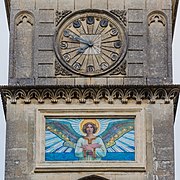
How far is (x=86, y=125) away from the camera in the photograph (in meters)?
38.9

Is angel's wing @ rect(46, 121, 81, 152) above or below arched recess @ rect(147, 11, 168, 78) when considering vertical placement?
below

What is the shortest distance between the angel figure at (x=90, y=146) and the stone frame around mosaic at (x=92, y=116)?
0.19 meters

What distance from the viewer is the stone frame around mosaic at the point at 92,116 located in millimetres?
38312

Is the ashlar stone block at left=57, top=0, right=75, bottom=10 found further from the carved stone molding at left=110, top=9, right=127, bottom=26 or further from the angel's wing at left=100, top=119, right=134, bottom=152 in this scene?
the angel's wing at left=100, top=119, right=134, bottom=152

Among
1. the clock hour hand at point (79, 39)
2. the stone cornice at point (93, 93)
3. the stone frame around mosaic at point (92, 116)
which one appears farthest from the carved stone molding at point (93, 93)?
the clock hour hand at point (79, 39)

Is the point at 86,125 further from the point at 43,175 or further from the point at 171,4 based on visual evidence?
the point at 171,4

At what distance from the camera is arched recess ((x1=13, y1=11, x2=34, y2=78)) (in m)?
39.6

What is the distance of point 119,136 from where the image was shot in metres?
38.7

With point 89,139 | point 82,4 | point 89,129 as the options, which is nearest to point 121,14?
point 82,4

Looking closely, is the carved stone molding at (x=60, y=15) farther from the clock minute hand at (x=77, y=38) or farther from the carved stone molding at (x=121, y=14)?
the carved stone molding at (x=121, y=14)

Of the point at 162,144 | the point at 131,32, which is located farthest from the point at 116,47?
the point at 162,144

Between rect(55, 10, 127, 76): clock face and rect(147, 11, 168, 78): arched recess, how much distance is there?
0.71 meters

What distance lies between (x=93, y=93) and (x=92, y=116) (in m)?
0.60

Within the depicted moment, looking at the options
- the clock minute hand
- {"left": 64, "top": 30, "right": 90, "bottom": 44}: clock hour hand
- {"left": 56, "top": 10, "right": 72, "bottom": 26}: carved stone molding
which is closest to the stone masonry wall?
{"left": 56, "top": 10, "right": 72, "bottom": 26}: carved stone molding
